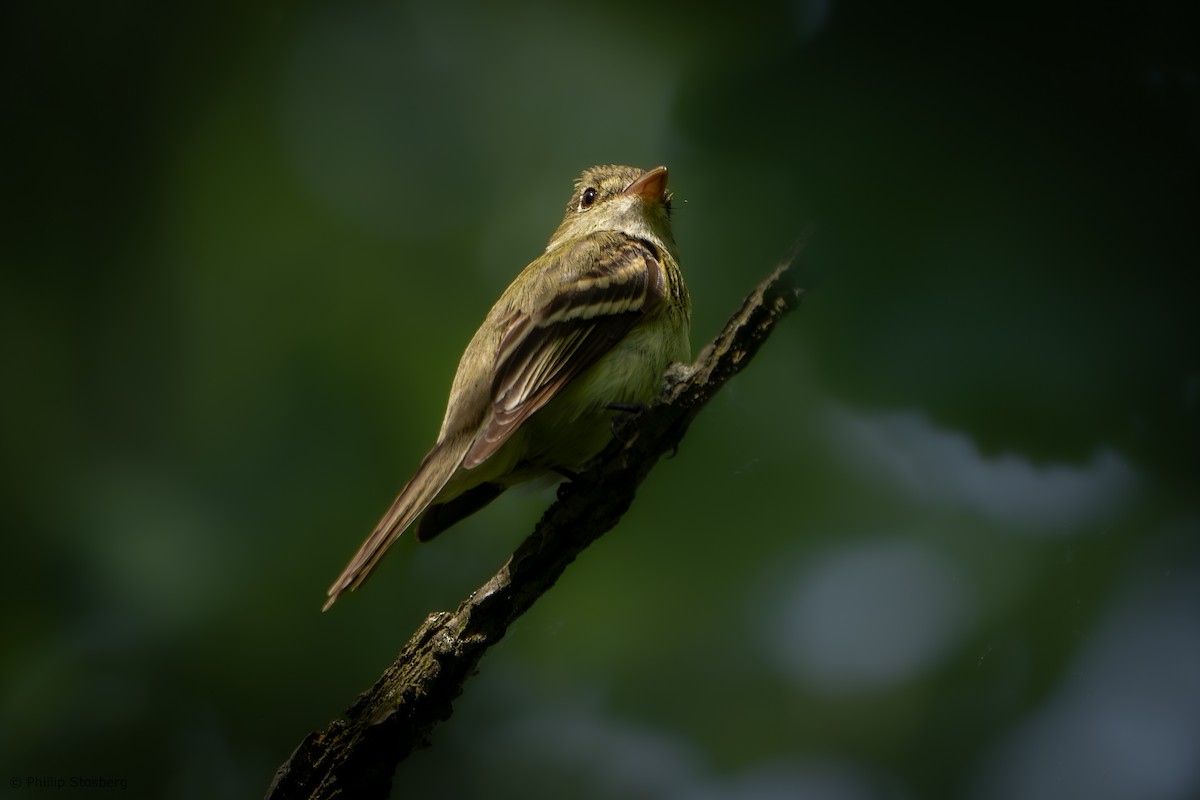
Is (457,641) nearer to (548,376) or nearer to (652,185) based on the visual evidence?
(548,376)

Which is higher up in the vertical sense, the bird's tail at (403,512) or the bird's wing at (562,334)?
the bird's wing at (562,334)

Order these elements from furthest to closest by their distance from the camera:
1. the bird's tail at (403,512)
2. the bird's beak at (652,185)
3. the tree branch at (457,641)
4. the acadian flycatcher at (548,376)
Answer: the bird's beak at (652,185)
the acadian flycatcher at (548,376)
the bird's tail at (403,512)
the tree branch at (457,641)

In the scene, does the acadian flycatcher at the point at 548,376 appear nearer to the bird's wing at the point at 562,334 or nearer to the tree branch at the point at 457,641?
the bird's wing at the point at 562,334

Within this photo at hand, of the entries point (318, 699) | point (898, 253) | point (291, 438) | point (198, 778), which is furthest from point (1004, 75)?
point (198, 778)

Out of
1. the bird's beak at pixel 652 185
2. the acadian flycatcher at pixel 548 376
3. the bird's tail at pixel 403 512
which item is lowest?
the bird's tail at pixel 403 512

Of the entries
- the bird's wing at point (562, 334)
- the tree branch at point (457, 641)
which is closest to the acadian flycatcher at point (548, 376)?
the bird's wing at point (562, 334)

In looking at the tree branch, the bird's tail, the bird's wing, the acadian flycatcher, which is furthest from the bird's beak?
the tree branch

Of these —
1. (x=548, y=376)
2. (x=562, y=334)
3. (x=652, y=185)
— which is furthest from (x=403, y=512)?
(x=652, y=185)

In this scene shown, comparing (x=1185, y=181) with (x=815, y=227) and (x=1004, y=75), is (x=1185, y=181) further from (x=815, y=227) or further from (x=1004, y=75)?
(x=815, y=227)
